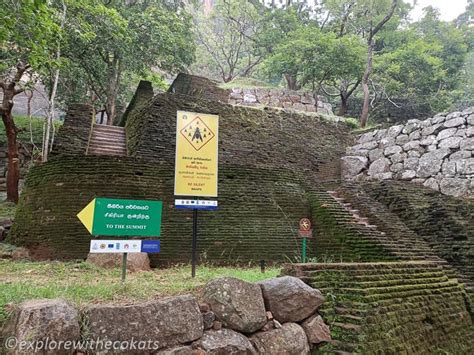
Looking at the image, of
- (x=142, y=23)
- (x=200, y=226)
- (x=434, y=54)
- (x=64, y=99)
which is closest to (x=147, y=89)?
(x=142, y=23)

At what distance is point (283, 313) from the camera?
3713mm

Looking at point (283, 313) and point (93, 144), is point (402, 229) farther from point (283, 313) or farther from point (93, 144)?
point (93, 144)

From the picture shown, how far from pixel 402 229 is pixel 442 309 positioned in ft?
Result: 6.84

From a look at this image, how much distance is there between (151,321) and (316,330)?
1714mm

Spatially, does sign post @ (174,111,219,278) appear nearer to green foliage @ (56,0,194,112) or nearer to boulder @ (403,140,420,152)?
green foliage @ (56,0,194,112)

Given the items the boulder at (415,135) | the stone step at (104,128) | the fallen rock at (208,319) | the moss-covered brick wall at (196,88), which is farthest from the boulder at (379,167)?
the fallen rock at (208,319)

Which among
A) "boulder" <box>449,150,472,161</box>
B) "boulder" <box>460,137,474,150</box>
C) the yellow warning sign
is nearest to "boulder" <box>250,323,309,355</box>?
the yellow warning sign

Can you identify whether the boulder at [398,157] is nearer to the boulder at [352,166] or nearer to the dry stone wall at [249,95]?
the boulder at [352,166]

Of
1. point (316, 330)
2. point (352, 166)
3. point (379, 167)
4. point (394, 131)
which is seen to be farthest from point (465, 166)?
point (316, 330)

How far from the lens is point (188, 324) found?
3170 mm

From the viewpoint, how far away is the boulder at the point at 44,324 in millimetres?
2621

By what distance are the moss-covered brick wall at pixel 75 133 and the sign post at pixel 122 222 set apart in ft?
14.5

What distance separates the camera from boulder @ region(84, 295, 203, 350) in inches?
114

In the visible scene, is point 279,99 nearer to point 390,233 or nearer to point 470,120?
point 470,120
